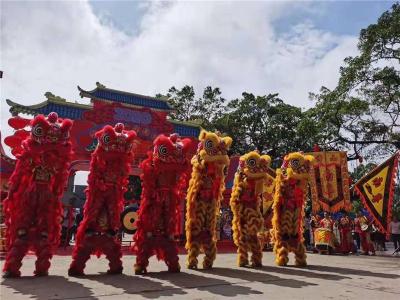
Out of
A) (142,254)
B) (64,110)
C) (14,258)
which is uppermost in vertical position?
(64,110)

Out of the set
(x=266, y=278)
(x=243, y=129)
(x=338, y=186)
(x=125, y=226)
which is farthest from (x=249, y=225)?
(x=243, y=129)

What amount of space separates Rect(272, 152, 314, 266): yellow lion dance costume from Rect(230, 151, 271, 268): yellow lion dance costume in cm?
50

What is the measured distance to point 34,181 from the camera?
556 centimetres

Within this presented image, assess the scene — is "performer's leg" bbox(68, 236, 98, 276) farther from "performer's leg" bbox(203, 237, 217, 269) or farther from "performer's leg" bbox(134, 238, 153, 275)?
"performer's leg" bbox(203, 237, 217, 269)

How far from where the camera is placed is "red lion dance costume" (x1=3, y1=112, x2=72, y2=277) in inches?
213

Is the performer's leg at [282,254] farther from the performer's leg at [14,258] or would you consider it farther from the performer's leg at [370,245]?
the performer's leg at [370,245]

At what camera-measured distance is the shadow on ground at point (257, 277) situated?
544 centimetres

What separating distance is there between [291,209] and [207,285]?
316cm

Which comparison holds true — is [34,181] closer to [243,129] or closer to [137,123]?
[137,123]

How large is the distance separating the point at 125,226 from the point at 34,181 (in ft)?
14.7

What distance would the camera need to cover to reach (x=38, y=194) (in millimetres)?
5547

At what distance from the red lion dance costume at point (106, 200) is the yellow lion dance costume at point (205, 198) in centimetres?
137

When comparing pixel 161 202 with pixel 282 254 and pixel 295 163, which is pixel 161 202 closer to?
pixel 282 254

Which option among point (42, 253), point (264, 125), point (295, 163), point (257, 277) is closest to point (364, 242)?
point (295, 163)
